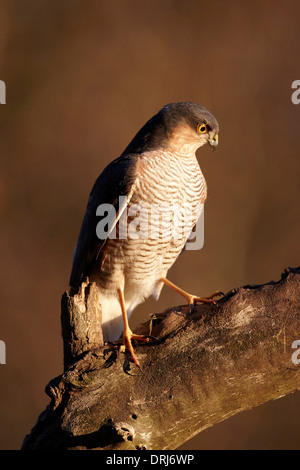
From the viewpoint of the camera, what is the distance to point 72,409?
201cm

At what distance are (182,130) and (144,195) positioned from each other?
1.32 ft

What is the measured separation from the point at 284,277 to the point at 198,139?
33.4 inches

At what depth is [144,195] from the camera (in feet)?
8.06

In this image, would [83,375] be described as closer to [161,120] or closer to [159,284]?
[159,284]

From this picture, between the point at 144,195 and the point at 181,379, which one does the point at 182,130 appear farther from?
the point at 181,379

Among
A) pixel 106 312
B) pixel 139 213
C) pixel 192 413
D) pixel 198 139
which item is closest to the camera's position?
pixel 192 413

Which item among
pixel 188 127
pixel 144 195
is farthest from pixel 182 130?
pixel 144 195

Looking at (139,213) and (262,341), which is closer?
(262,341)

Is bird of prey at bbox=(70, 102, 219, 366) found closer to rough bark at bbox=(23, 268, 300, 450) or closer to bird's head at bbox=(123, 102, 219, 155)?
bird's head at bbox=(123, 102, 219, 155)

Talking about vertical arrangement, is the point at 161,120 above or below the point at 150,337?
above

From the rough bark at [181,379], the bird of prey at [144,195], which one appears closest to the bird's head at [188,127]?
the bird of prey at [144,195]

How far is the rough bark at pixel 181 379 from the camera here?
6.51 feet

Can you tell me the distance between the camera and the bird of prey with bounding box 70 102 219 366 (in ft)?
8.13

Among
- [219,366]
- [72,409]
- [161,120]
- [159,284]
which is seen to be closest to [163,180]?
[161,120]
